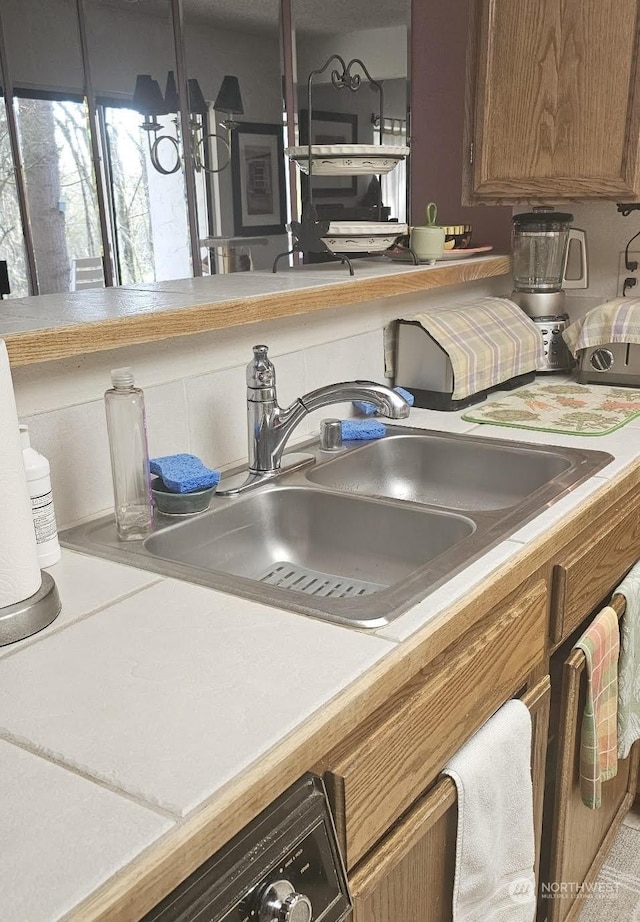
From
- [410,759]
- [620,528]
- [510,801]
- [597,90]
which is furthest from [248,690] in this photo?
[597,90]

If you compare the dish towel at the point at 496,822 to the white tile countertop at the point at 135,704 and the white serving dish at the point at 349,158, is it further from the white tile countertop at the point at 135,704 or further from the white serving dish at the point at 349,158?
the white serving dish at the point at 349,158

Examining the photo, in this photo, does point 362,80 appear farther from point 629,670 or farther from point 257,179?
point 629,670

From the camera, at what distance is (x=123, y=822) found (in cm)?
63

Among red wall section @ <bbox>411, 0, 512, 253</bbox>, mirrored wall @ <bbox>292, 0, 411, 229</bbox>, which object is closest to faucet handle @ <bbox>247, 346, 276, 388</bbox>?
red wall section @ <bbox>411, 0, 512, 253</bbox>

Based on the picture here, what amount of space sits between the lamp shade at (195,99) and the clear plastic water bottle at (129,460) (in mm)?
4113

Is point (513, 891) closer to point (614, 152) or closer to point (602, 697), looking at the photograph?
point (602, 697)

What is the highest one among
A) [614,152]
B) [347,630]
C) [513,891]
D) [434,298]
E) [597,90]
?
[597,90]

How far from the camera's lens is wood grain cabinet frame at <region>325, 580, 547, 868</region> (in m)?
0.82

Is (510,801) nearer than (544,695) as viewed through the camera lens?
Yes

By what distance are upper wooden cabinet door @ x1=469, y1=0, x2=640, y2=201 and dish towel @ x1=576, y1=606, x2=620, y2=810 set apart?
1060mm

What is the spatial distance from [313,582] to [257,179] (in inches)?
168

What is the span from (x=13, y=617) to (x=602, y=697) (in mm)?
937

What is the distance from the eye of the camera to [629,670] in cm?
146

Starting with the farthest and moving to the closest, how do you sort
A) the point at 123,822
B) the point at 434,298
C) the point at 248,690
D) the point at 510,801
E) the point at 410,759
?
the point at 434,298 < the point at 510,801 < the point at 410,759 < the point at 248,690 < the point at 123,822
